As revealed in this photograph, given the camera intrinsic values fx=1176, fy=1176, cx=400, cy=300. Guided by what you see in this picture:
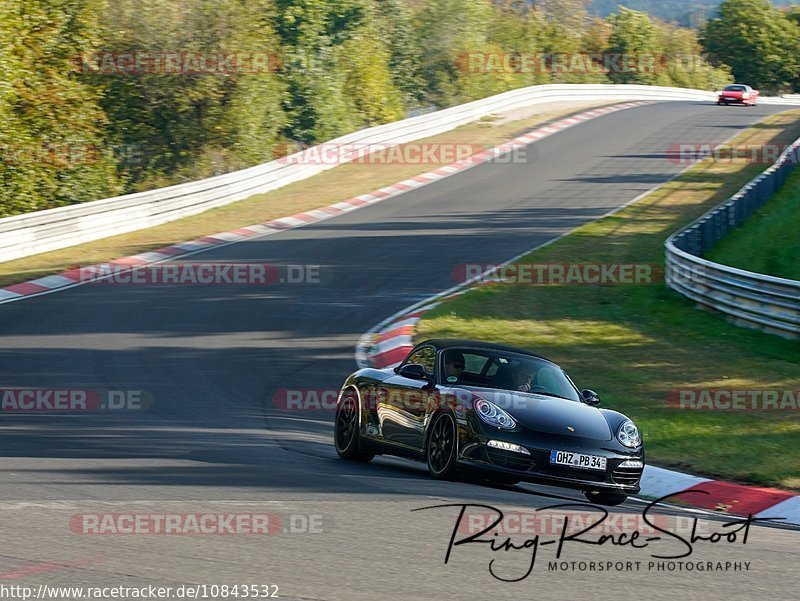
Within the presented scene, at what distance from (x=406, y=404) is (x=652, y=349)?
766 centimetres

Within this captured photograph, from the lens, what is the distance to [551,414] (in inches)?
376

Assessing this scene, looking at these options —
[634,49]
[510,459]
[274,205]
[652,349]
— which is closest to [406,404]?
[510,459]

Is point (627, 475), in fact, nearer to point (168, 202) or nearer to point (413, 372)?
point (413, 372)

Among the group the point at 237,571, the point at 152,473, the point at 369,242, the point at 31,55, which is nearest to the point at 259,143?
the point at 31,55

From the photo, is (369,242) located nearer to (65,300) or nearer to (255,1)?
(65,300)

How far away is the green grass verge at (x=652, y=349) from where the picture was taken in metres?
11.5

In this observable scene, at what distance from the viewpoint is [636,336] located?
59.6 ft

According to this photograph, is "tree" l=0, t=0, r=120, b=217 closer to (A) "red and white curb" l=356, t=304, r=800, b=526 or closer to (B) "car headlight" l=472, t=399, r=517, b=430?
(B) "car headlight" l=472, t=399, r=517, b=430

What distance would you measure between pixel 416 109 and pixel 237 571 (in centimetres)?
5374

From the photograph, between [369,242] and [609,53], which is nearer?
[369,242]

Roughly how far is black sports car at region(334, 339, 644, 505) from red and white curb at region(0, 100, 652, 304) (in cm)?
1147

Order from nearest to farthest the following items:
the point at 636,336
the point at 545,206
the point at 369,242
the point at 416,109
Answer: the point at 636,336, the point at 369,242, the point at 545,206, the point at 416,109

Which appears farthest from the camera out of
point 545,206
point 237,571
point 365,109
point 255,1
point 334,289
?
point 365,109

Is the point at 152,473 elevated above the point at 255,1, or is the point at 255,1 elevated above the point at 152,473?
the point at 255,1
